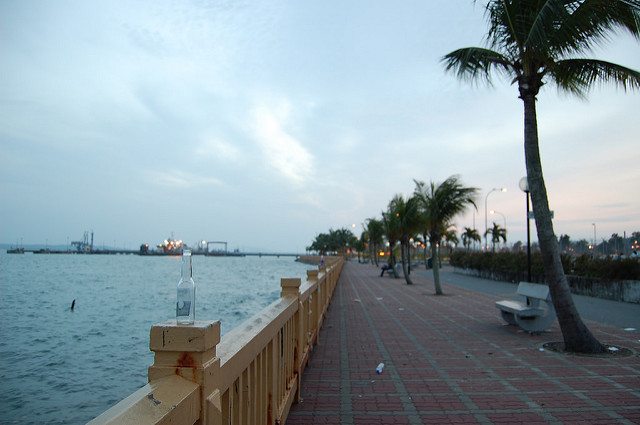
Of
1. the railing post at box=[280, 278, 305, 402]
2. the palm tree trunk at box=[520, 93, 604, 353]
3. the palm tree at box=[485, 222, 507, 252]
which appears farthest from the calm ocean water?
the palm tree at box=[485, 222, 507, 252]

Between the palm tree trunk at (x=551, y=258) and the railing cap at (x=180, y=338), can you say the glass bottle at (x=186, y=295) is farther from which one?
the palm tree trunk at (x=551, y=258)

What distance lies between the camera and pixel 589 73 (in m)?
8.14

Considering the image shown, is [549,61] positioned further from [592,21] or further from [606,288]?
[606,288]

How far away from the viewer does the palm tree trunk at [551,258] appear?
741cm

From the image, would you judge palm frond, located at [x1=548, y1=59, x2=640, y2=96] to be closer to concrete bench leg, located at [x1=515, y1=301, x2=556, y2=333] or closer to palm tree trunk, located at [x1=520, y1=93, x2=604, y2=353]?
palm tree trunk, located at [x1=520, y1=93, x2=604, y2=353]

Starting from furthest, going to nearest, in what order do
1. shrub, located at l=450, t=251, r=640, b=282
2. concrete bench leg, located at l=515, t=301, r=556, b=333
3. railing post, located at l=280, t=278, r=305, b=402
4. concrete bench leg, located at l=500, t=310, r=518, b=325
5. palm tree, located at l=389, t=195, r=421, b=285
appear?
palm tree, located at l=389, t=195, r=421, b=285, shrub, located at l=450, t=251, r=640, b=282, concrete bench leg, located at l=500, t=310, r=518, b=325, concrete bench leg, located at l=515, t=301, r=556, b=333, railing post, located at l=280, t=278, r=305, b=402

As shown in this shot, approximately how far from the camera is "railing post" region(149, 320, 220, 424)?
169 centimetres

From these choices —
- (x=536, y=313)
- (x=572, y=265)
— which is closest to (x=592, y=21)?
(x=536, y=313)

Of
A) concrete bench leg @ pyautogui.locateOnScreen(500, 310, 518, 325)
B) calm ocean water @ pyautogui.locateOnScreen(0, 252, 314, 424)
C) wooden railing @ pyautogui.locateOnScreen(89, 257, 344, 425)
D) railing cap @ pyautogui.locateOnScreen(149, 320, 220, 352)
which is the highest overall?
railing cap @ pyautogui.locateOnScreen(149, 320, 220, 352)

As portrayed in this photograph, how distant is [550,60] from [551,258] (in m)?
3.43

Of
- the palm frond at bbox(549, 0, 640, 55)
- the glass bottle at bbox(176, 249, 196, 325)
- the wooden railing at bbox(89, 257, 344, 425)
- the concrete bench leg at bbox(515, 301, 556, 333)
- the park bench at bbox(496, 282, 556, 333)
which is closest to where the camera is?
the wooden railing at bbox(89, 257, 344, 425)

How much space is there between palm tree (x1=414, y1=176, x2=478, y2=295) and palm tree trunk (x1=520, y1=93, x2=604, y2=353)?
29.1 ft

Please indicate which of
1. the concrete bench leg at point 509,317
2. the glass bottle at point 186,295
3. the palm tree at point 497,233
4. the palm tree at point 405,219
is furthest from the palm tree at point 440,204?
the palm tree at point 497,233

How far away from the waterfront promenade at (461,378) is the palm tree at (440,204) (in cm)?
735
